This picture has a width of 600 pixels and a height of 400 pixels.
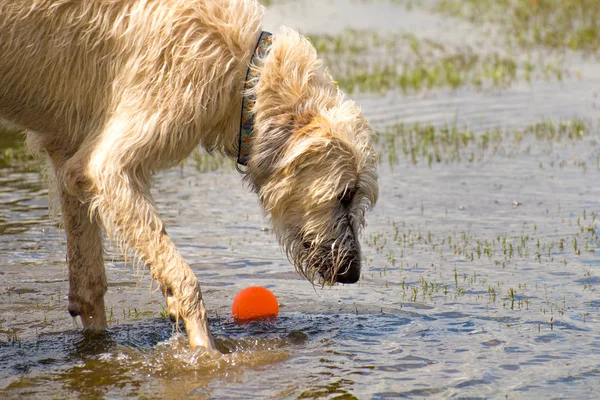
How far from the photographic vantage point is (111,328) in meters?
6.30

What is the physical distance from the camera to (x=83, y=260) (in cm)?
606

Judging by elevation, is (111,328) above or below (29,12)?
below

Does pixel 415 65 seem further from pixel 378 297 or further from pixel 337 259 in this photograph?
pixel 337 259

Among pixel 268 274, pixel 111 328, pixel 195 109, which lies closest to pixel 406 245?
pixel 268 274

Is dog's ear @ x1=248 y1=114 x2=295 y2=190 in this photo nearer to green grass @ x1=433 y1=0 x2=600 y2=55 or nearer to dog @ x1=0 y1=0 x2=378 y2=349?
dog @ x1=0 y1=0 x2=378 y2=349

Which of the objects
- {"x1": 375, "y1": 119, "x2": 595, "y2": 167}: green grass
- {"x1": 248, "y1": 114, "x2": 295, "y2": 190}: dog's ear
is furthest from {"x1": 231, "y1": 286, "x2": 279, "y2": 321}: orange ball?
{"x1": 375, "y1": 119, "x2": 595, "y2": 167}: green grass

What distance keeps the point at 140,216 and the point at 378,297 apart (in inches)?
86.9

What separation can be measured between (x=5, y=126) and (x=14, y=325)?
1301mm

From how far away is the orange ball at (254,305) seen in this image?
20.9 feet

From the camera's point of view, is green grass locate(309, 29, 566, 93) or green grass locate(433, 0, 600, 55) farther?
green grass locate(433, 0, 600, 55)

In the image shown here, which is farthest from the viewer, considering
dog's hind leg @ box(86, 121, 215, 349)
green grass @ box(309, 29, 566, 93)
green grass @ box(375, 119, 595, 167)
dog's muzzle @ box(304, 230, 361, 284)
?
green grass @ box(309, 29, 566, 93)

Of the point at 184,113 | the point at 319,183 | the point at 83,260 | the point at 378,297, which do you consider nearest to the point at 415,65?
the point at 378,297

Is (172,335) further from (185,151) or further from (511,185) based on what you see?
(511,185)

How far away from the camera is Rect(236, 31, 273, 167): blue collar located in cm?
537
